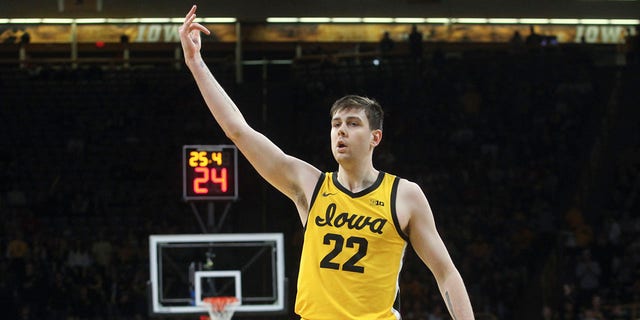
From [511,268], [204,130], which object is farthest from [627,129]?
[204,130]

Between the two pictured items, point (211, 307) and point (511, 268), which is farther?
point (511, 268)

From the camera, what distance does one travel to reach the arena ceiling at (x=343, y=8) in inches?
1039

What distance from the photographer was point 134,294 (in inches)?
739

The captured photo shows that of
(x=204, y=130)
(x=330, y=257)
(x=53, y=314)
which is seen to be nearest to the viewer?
(x=330, y=257)

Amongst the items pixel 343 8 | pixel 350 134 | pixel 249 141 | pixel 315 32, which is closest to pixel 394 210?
pixel 350 134

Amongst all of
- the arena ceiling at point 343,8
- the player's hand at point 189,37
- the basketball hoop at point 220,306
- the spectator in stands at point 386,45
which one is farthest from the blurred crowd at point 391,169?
the player's hand at point 189,37

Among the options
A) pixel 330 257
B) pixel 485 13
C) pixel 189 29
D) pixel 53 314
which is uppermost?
pixel 485 13

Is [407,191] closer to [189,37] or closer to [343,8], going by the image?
[189,37]

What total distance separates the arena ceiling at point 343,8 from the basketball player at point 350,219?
70.1 feet

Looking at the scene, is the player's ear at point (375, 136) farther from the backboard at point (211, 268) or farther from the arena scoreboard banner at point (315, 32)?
the arena scoreboard banner at point (315, 32)

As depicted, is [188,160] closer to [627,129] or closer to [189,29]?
[189,29]

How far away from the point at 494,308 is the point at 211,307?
7.87 meters

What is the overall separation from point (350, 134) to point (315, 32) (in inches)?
904

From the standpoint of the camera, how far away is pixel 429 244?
465 cm
